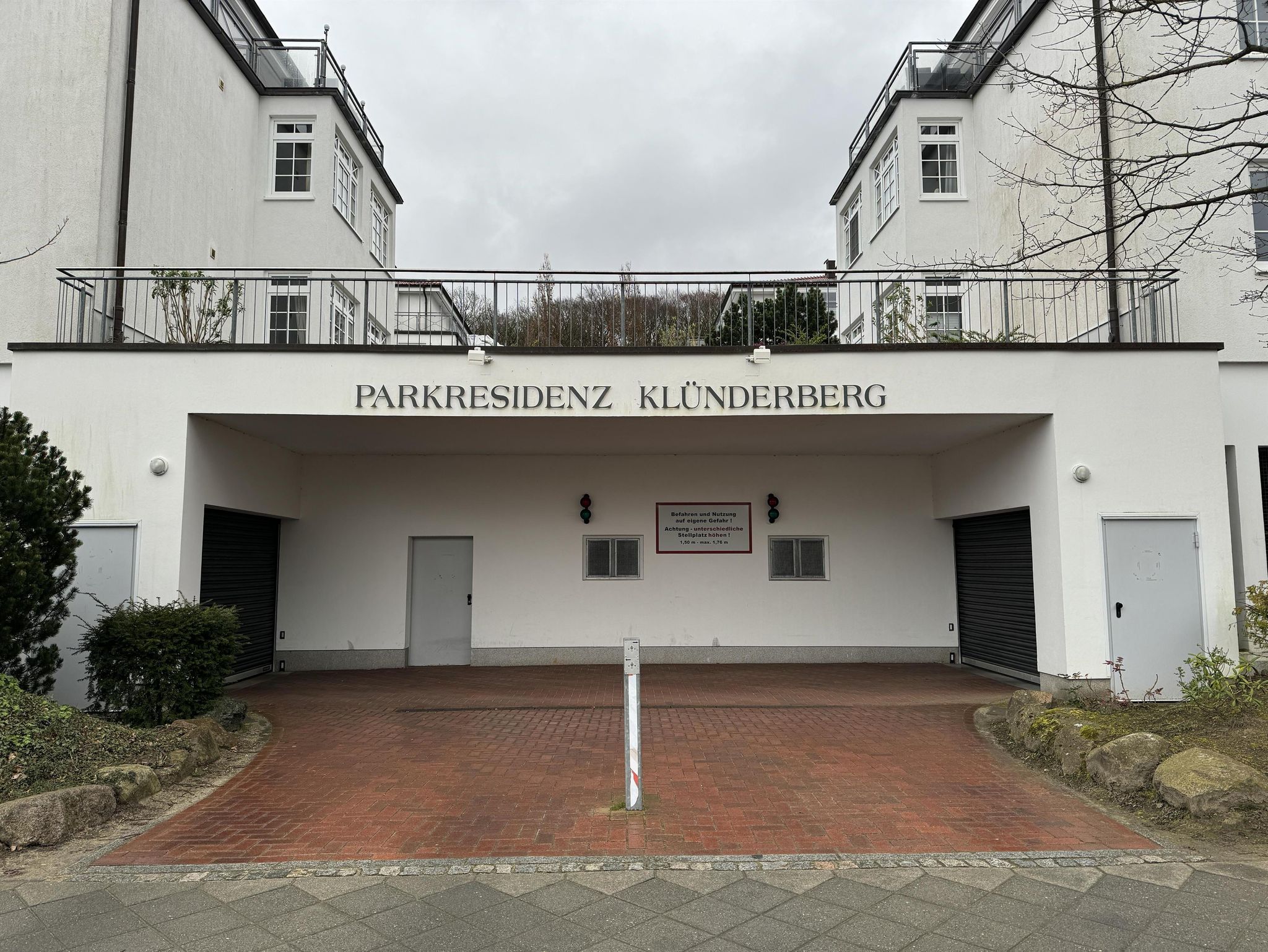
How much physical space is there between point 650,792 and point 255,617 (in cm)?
852

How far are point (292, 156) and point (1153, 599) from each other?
632 inches

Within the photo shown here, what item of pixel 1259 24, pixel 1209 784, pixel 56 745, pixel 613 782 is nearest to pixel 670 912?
pixel 613 782

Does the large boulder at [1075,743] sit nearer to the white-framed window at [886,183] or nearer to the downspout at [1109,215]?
the downspout at [1109,215]

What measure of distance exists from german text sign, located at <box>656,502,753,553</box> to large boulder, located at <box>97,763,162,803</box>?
8.34 m

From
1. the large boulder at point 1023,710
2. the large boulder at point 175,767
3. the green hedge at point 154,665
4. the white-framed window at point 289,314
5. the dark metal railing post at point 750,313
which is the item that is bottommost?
the large boulder at point 175,767

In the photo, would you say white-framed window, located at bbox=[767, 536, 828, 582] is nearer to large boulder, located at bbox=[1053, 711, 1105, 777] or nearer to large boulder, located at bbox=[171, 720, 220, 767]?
large boulder, located at bbox=[1053, 711, 1105, 777]

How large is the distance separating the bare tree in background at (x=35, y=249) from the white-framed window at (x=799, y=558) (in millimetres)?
10860

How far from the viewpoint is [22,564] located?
6906 mm

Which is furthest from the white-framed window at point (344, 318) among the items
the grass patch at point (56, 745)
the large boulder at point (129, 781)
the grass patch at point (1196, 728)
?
the grass patch at point (1196, 728)

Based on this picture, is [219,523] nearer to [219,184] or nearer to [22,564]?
[22,564]

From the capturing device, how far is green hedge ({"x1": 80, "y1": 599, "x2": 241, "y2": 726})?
7969 millimetres

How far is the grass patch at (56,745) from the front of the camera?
232 inches

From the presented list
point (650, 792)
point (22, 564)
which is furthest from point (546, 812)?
point (22, 564)

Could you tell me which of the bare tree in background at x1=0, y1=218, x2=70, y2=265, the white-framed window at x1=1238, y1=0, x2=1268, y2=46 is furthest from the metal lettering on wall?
the white-framed window at x1=1238, y1=0, x2=1268, y2=46
